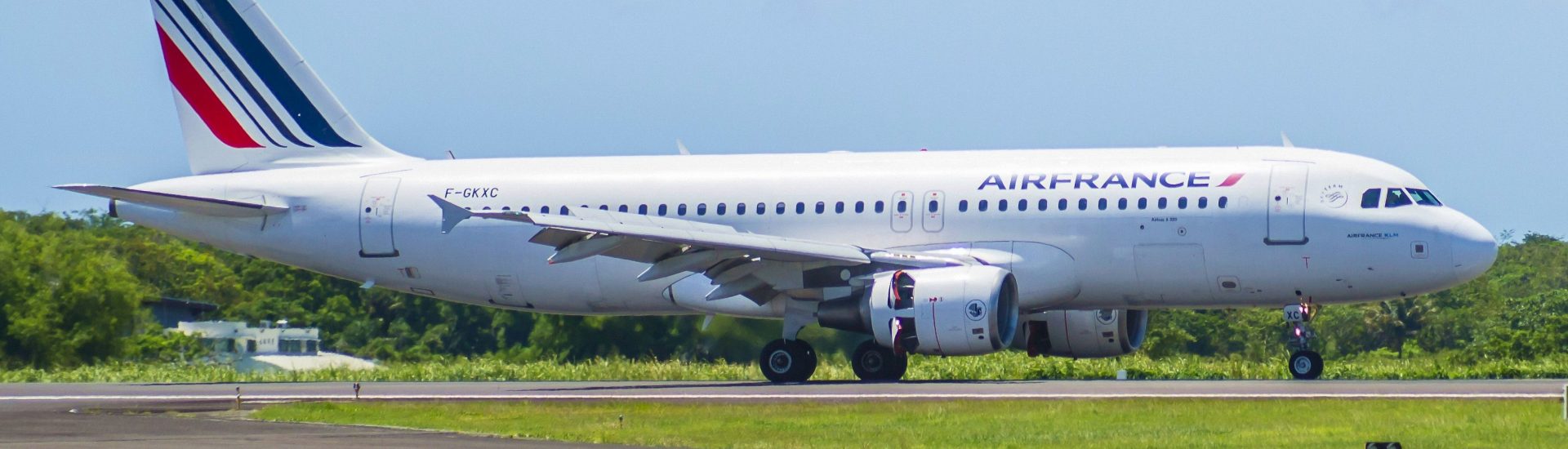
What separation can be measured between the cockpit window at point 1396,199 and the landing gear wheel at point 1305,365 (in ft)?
7.63

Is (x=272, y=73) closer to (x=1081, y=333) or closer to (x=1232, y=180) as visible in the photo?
(x=1081, y=333)

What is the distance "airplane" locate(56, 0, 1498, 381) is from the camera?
1098 inches

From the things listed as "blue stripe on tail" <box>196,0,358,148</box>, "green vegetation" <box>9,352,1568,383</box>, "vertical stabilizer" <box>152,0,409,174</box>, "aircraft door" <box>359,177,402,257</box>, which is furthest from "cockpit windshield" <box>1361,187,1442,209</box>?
"blue stripe on tail" <box>196,0,358,148</box>

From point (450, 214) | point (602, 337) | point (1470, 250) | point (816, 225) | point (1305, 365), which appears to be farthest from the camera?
point (602, 337)

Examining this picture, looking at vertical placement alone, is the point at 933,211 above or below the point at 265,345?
above

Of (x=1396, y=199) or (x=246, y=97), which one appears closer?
(x=1396, y=199)

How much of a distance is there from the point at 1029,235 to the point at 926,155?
258cm

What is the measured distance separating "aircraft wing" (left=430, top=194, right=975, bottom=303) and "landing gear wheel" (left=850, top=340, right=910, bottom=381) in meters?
1.48

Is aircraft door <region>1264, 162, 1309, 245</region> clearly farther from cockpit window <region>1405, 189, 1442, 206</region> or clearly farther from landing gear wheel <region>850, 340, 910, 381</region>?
landing gear wheel <region>850, 340, 910, 381</region>

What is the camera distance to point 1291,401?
835 inches

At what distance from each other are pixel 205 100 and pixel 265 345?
2225 cm

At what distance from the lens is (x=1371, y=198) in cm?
2803

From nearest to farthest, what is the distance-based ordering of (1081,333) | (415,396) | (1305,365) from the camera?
(415,396) → (1305,365) → (1081,333)

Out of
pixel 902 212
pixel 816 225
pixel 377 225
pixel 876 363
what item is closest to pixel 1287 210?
pixel 902 212
